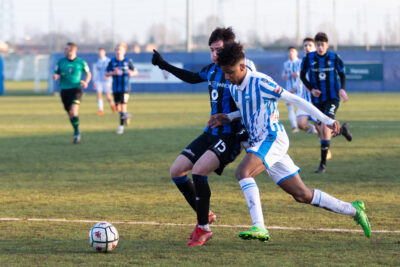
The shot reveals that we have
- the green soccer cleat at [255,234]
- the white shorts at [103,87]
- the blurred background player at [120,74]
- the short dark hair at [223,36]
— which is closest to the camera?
the green soccer cleat at [255,234]

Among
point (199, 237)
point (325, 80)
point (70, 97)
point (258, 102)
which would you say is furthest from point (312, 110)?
point (70, 97)

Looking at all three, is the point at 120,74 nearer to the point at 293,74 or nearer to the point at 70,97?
the point at 70,97

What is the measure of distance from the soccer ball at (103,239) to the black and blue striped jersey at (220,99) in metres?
1.46

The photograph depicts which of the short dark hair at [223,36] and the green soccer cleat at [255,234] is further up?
the short dark hair at [223,36]

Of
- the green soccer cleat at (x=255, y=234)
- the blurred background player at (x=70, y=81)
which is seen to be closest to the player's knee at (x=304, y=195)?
the green soccer cleat at (x=255, y=234)

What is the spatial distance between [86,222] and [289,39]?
52.8 meters

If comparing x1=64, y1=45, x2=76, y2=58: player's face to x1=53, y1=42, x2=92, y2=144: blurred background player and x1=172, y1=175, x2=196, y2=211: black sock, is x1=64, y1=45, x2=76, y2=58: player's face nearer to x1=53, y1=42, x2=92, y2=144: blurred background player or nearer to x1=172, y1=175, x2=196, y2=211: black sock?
x1=53, y1=42, x2=92, y2=144: blurred background player

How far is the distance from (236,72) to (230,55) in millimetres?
193

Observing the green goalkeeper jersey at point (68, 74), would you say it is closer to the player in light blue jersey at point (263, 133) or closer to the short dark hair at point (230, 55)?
the player in light blue jersey at point (263, 133)

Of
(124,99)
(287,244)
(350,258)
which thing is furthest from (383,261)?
(124,99)

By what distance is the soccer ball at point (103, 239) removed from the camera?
241 inches

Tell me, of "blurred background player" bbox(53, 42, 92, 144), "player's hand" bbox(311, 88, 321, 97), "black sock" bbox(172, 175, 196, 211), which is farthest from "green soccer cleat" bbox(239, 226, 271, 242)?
"blurred background player" bbox(53, 42, 92, 144)

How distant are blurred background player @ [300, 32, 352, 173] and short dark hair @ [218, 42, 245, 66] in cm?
600

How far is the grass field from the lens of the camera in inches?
239
